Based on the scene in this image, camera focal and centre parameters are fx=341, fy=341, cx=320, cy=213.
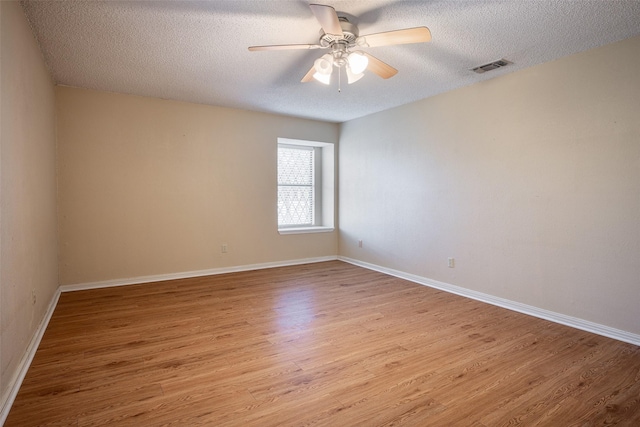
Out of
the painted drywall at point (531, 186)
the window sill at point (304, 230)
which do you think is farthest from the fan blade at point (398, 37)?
the window sill at point (304, 230)

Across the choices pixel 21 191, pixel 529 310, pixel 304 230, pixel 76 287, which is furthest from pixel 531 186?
pixel 76 287

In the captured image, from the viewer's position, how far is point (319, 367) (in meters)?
2.24

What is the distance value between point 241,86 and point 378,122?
6.92 ft

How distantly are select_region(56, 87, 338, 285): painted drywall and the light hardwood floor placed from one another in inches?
31.0

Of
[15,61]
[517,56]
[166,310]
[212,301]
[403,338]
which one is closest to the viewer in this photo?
[15,61]

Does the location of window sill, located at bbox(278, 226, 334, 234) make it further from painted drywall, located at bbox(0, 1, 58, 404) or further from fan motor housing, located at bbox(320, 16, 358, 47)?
fan motor housing, located at bbox(320, 16, 358, 47)

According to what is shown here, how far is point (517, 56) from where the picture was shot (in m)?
3.00

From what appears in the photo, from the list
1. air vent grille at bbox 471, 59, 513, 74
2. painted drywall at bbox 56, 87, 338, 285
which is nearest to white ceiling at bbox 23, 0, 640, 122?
air vent grille at bbox 471, 59, 513, 74

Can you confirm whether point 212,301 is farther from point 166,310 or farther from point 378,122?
point 378,122

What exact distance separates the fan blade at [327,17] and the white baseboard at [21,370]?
2610mm

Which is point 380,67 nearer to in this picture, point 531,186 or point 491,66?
point 491,66

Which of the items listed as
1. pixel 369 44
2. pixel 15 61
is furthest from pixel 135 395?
pixel 369 44

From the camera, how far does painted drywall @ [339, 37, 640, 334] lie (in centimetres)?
270

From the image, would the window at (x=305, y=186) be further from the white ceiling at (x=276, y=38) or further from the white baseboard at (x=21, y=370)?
the white baseboard at (x=21, y=370)
